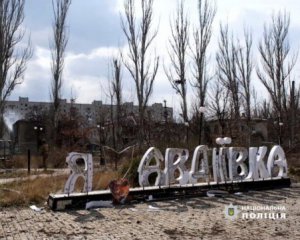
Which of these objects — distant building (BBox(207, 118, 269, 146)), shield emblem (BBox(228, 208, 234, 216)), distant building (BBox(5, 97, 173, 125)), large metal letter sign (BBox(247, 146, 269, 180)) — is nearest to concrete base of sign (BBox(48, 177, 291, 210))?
large metal letter sign (BBox(247, 146, 269, 180))

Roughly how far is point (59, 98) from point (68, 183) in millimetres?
23634

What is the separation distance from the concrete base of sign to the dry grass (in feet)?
3.20

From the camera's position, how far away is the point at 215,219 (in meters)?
8.88

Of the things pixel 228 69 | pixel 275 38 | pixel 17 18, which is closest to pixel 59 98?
pixel 17 18

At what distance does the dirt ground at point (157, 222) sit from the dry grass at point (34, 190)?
78 centimetres

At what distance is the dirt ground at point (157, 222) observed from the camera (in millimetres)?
7477

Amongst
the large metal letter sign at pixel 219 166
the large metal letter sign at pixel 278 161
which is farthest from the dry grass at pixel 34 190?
the large metal letter sign at pixel 278 161

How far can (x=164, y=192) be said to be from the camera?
12000 millimetres

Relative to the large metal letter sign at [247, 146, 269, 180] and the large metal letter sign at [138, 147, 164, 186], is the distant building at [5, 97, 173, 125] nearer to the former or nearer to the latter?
the large metal letter sign at [247, 146, 269, 180]

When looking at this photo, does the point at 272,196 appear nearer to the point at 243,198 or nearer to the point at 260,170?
the point at 243,198

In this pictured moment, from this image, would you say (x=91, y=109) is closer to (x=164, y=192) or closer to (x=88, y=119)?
(x=88, y=119)

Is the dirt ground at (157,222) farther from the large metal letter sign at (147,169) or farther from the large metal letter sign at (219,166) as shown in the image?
the large metal letter sign at (219,166)

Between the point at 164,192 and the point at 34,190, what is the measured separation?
3.48 m

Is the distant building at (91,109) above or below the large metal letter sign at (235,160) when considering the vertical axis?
above
